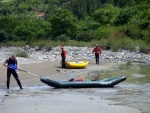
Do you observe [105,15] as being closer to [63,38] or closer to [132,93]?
[63,38]

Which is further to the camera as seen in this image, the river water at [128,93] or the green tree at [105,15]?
the green tree at [105,15]

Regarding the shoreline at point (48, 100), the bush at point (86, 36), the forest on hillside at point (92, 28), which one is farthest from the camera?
the bush at point (86, 36)

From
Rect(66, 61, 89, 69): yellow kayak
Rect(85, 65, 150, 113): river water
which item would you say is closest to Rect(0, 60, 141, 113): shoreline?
Rect(85, 65, 150, 113): river water

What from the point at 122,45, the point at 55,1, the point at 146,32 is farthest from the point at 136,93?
the point at 55,1

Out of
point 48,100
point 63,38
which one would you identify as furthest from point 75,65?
point 63,38

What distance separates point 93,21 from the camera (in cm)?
8025

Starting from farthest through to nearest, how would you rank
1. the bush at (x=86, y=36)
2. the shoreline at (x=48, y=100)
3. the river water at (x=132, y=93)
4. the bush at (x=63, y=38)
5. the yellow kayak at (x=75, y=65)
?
the bush at (x=63, y=38), the bush at (x=86, y=36), the yellow kayak at (x=75, y=65), the river water at (x=132, y=93), the shoreline at (x=48, y=100)

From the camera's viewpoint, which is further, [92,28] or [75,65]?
[92,28]

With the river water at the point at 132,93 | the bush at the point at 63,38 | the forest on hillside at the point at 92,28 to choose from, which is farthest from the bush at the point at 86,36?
the river water at the point at 132,93

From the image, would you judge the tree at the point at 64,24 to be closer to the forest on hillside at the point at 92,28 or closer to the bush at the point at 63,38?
the forest on hillside at the point at 92,28

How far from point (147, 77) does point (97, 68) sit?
5.89 metres

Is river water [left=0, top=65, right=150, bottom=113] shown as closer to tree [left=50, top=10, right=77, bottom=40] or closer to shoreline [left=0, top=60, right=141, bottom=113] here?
shoreline [left=0, top=60, right=141, bottom=113]

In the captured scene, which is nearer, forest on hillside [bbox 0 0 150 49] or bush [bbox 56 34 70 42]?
forest on hillside [bbox 0 0 150 49]

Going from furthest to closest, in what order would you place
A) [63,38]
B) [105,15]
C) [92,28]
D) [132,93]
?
[105,15]
[92,28]
[63,38]
[132,93]
